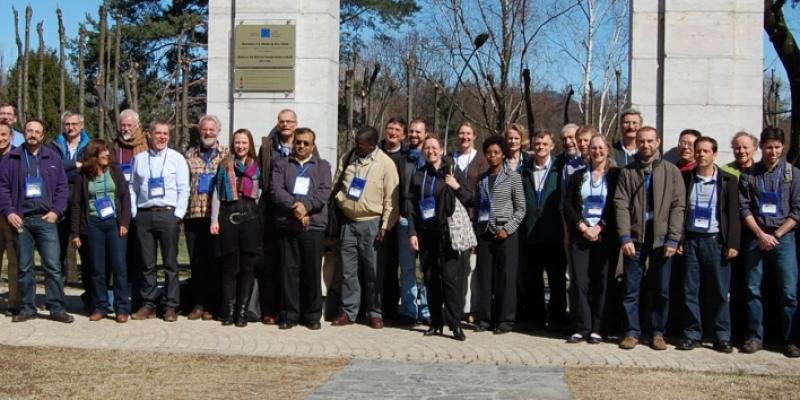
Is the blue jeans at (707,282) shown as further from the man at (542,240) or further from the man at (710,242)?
the man at (542,240)

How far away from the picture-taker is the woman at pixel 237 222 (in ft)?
29.3

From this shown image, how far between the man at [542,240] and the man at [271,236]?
224cm

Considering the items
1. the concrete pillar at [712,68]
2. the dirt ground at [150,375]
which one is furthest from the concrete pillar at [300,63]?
the dirt ground at [150,375]

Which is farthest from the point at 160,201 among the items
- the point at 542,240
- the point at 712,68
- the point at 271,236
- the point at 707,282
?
the point at 712,68

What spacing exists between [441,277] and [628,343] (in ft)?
5.53

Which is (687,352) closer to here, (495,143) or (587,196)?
(587,196)

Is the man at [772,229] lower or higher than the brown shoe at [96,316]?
higher

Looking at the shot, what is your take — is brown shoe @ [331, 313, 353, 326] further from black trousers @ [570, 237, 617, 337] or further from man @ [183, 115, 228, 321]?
→ black trousers @ [570, 237, 617, 337]

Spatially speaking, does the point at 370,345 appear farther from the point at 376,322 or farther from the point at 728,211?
the point at 728,211

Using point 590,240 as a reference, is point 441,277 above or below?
below

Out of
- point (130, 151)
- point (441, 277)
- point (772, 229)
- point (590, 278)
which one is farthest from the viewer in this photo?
point (130, 151)

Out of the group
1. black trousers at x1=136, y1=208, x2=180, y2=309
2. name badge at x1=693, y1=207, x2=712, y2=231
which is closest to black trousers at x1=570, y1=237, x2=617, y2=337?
name badge at x1=693, y1=207, x2=712, y2=231

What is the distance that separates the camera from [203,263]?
30.4 feet

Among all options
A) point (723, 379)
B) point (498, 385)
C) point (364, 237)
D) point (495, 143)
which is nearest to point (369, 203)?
point (364, 237)
